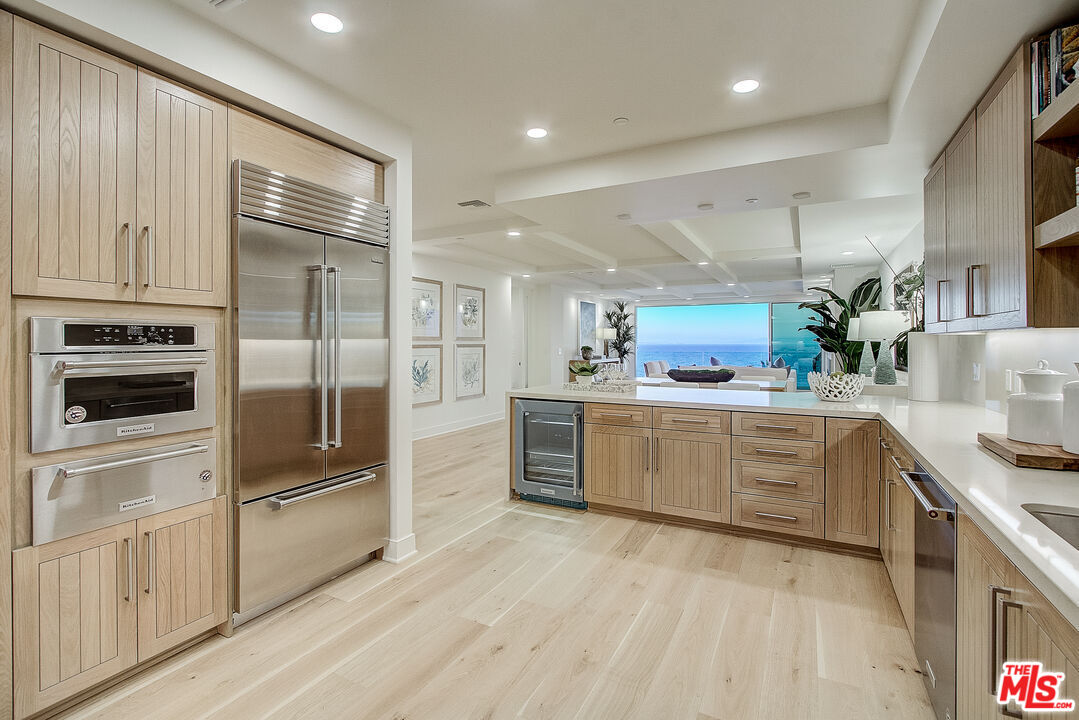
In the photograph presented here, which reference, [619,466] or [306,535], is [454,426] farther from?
[306,535]

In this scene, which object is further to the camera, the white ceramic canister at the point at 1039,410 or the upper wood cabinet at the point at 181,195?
the upper wood cabinet at the point at 181,195

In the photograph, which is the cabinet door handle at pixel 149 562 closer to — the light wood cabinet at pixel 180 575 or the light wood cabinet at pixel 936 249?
the light wood cabinet at pixel 180 575

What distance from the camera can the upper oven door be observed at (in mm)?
1697

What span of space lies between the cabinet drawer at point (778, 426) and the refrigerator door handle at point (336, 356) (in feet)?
7.80

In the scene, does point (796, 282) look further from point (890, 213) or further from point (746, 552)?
point (746, 552)

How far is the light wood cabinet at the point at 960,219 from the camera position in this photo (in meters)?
2.14

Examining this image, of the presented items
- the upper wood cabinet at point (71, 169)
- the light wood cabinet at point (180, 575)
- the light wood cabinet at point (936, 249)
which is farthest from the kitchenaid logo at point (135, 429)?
the light wood cabinet at point (936, 249)

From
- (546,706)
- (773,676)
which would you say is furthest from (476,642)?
(773,676)

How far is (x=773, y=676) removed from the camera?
6.45ft

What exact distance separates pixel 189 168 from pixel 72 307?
0.69 metres

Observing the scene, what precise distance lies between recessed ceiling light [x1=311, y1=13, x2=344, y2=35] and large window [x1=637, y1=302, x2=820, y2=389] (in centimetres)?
1102

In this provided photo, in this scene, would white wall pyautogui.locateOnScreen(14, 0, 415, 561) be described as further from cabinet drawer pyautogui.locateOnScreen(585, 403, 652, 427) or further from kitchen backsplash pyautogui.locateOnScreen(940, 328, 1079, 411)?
kitchen backsplash pyautogui.locateOnScreen(940, 328, 1079, 411)

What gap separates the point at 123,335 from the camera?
188cm
